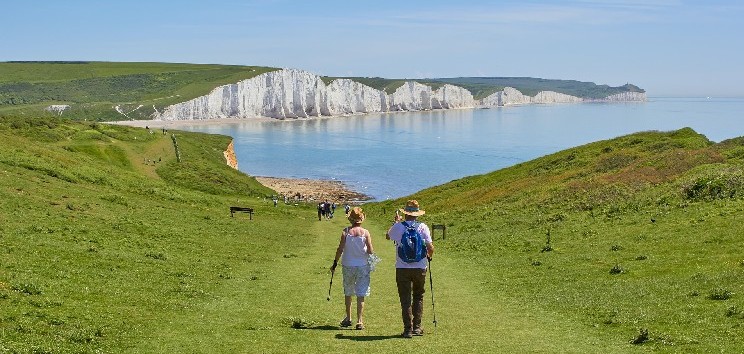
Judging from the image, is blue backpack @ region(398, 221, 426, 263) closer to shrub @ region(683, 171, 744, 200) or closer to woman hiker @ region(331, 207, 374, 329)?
woman hiker @ region(331, 207, 374, 329)

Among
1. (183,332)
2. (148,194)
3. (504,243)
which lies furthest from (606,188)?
(183,332)

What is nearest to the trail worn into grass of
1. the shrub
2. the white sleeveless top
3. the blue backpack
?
the white sleeveless top

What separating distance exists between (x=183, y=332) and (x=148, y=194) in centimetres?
3493

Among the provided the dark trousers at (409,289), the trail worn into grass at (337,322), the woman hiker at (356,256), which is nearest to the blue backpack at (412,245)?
the dark trousers at (409,289)

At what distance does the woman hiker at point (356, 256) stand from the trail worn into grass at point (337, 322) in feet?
2.98

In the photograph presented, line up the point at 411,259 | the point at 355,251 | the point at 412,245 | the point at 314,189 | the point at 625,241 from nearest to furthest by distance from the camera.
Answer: the point at 412,245 < the point at 411,259 < the point at 355,251 < the point at 625,241 < the point at 314,189

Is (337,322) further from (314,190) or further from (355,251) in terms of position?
(314,190)

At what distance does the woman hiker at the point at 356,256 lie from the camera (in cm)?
1547

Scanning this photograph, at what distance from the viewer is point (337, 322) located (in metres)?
16.8

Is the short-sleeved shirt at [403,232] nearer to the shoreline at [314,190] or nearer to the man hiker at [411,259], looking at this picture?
the man hiker at [411,259]

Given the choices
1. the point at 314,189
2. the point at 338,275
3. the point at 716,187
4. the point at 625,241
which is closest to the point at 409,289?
the point at 338,275

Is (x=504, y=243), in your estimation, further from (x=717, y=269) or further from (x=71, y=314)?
(x=71, y=314)

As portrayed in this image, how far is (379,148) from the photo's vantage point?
197625 mm

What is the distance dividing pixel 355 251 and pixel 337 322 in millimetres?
2274
